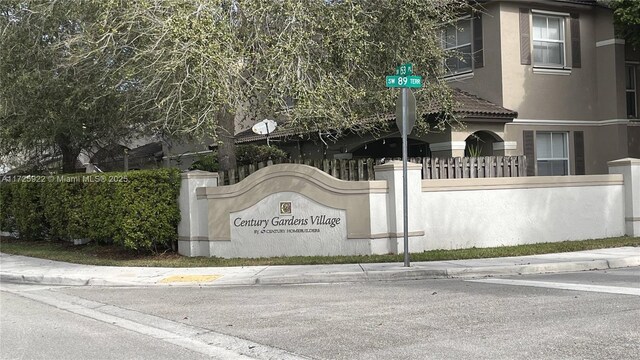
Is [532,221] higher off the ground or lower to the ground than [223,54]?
lower

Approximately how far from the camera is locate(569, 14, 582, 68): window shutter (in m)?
18.9

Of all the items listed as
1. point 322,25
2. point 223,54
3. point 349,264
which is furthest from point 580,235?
point 223,54

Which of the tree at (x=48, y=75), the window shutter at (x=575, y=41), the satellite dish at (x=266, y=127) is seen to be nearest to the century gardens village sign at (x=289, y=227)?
the satellite dish at (x=266, y=127)

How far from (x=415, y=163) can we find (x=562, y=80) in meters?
8.56

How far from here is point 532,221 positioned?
545 inches

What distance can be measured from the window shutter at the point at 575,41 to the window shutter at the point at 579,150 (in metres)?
2.18

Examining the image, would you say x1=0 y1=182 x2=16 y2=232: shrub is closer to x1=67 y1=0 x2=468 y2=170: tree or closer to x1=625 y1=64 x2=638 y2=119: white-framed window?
x1=67 y1=0 x2=468 y2=170: tree

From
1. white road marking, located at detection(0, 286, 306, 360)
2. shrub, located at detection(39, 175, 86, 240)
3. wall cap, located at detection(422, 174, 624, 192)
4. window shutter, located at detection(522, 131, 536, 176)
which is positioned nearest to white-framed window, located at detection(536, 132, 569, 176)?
window shutter, located at detection(522, 131, 536, 176)

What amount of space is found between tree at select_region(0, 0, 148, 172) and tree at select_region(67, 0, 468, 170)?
47 cm

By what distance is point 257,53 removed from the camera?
39.2ft

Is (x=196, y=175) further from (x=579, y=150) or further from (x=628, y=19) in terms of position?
(x=579, y=150)

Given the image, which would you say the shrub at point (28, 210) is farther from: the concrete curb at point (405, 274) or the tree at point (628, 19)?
the tree at point (628, 19)

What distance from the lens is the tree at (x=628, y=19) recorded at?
16344mm

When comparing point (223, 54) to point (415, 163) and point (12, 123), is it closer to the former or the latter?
point (415, 163)
